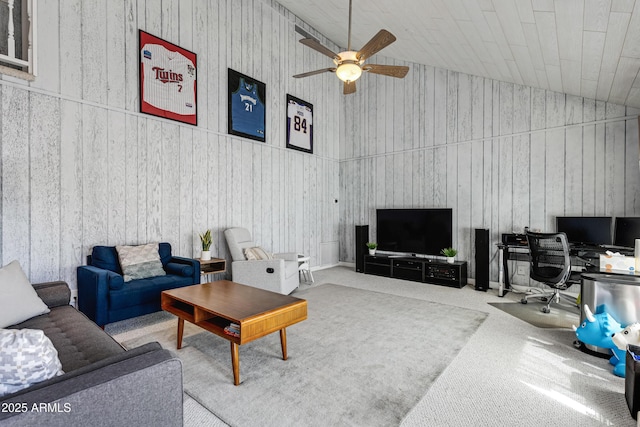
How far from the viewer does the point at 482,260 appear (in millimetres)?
4801

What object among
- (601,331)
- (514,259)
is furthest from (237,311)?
(514,259)

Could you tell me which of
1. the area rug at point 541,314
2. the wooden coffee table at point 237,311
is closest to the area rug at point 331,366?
the wooden coffee table at point 237,311

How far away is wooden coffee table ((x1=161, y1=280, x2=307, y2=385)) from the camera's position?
2159 millimetres

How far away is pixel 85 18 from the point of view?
3414 mm

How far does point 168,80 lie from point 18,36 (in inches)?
59.0

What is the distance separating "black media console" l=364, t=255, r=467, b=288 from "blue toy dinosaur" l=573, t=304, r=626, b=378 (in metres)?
2.39

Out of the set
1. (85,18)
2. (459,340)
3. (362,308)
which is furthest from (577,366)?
(85,18)

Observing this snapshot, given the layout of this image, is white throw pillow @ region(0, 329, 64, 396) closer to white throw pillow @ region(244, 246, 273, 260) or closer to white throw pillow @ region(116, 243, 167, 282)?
white throw pillow @ region(116, 243, 167, 282)

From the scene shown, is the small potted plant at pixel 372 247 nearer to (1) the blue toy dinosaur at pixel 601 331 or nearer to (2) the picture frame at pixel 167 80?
(1) the blue toy dinosaur at pixel 601 331

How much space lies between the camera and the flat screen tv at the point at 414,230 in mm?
5375

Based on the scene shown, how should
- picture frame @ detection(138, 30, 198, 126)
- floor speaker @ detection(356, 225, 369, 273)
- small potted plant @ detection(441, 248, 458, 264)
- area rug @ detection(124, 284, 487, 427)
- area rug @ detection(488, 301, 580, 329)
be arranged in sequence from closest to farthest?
area rug @ detection(124, 284, 487, 427) < area rug @ detection(488, 301, 580, 329) < picture frame @ detection(138, 30, 198, 126) < small potted plant @ detection(441, 248, 458, 264) < floor speaker @ detection(356, 225, 369, 273)

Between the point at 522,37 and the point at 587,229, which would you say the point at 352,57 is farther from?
the point at 587,229

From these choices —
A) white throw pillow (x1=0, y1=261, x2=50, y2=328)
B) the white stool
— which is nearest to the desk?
the white stool

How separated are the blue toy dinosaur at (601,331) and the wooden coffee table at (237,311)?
234 cm
